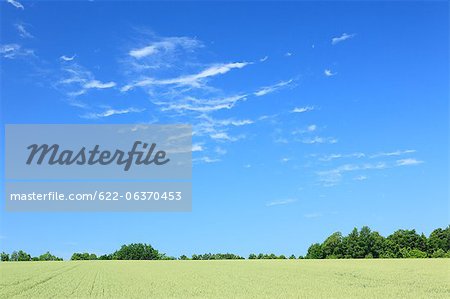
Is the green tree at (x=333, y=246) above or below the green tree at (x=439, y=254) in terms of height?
above

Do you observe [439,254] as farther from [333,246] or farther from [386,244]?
[333,246]

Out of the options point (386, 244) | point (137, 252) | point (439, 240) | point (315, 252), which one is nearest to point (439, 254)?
point (439, 240)

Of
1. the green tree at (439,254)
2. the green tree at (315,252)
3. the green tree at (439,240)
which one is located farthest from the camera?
the green tree at (315,252)

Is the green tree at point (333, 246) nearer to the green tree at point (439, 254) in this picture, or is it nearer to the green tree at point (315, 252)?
the green tree at point (315, 252)

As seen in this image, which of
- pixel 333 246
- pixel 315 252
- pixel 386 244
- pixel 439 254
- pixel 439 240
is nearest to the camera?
pixel 439 254

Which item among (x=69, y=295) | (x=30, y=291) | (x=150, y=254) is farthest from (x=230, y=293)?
(x=150, y=254)

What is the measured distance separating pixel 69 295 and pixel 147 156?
15.5m

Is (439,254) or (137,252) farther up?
(137,252)

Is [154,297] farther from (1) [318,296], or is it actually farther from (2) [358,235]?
(2) [358,235]

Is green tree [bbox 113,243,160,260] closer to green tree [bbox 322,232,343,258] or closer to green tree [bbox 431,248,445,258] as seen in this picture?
green tree [bbox 322,232,343,258]

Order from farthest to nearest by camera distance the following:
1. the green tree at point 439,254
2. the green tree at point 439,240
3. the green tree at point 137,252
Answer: the green tree at point 137,252, the green tree at point 439,240, the green tree at point 439,254

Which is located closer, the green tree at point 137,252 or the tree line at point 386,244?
the tree line at point 386,244

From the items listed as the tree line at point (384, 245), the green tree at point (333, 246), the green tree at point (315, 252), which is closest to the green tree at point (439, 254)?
the tree line at point (384, 245)

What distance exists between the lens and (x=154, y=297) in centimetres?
2312
